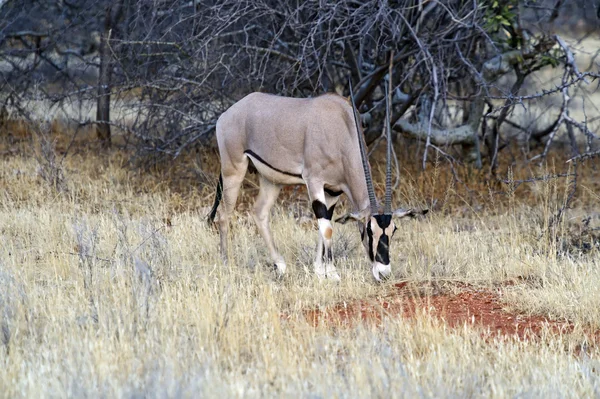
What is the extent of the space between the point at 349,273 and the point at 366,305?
714mm

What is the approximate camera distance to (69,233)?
28.0ft

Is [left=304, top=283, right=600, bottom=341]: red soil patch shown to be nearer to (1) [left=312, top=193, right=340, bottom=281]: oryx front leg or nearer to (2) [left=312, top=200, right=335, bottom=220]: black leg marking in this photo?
(1) [left=312, top=193, right=340, bottom=281]: oryx front leg

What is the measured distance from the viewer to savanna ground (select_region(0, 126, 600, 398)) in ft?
15.5

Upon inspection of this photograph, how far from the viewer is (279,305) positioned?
21.7 feet

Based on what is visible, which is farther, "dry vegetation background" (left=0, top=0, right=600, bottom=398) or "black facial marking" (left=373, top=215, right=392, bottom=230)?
"black facial marking" (left=373, top=215, right=392, bottom=230)

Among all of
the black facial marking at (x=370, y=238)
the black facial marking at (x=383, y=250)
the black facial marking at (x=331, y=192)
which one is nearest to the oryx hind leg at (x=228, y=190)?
the black facial marking at (x=331, y=192)

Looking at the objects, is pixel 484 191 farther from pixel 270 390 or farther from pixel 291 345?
pixel 270 390

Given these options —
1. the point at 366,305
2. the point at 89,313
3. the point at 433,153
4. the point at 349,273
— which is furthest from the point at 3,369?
the point at 433,153

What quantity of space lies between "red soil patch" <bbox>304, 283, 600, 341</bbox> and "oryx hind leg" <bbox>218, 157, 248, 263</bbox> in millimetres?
1940

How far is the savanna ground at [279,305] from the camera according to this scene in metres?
4.72

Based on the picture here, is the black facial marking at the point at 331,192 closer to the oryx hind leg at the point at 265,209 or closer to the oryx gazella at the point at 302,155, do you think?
the oryx gazella at the point at 302,155

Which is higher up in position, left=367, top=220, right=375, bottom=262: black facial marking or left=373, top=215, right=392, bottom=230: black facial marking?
left=373, top=215, right=392, bottom=230: black facial marking

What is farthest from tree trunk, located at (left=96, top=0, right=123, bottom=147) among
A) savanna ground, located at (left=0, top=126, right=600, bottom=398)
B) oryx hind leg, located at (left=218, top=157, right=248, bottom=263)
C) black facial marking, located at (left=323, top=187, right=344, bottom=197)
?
black facial marking, located at (left=323, top=187, right=344, bottom=197)

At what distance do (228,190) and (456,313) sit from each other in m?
2.80
